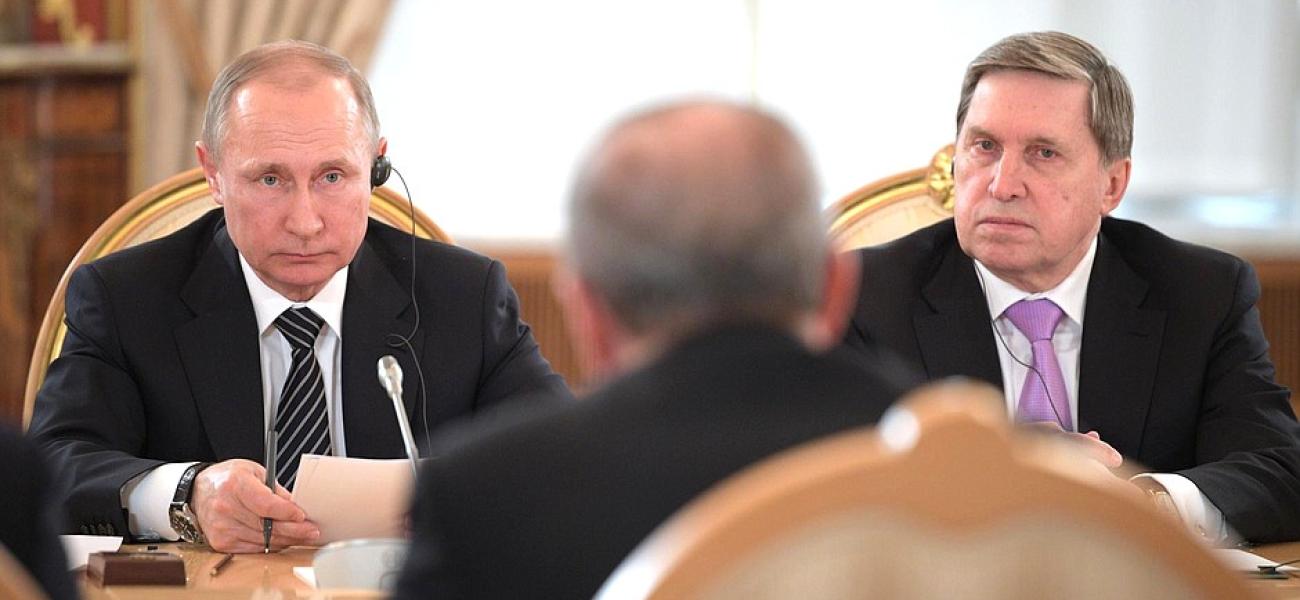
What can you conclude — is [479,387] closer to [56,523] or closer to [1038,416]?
[1038,416]

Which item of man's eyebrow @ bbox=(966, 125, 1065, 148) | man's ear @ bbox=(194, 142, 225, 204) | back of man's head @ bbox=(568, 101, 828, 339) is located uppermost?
back of man's head @ bbox=(568, 101, 828, 339)

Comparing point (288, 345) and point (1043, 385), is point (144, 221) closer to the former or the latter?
point (288, 345)

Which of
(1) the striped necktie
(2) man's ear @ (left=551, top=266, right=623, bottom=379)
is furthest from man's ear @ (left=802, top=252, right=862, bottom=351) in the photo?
(1) the striped necktie

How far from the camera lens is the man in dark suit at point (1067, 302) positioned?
2992 millimetres

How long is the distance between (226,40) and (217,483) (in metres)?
3.58

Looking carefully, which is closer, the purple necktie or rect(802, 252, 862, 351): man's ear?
rect(802, 252, 862, 351): man's ear

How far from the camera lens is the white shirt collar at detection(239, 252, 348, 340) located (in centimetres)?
292

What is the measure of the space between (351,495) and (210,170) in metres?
0.88

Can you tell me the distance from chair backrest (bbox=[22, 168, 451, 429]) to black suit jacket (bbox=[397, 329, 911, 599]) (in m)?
2.02

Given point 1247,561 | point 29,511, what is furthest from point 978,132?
point 29,511

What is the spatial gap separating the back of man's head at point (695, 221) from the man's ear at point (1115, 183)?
1927 millimetres

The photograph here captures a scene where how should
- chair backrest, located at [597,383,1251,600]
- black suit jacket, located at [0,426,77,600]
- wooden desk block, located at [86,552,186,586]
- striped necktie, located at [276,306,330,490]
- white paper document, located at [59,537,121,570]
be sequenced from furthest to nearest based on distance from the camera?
striped necktie, located at [276,306,330,490] < white paper document, located at [59,537,121,570] < wooden desk block, located at [86,552,186,586] < black suit jacket, located at [0,426,77,600] < chair backrest, located at [597,383,1251,600]

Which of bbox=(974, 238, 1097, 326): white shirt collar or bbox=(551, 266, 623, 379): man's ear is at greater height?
bbox=(551, 266, 623, 379): man's ear

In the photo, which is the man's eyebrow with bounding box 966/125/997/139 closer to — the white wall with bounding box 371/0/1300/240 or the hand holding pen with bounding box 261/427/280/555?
the hand holding pen with bounding box 261/427/280/555
